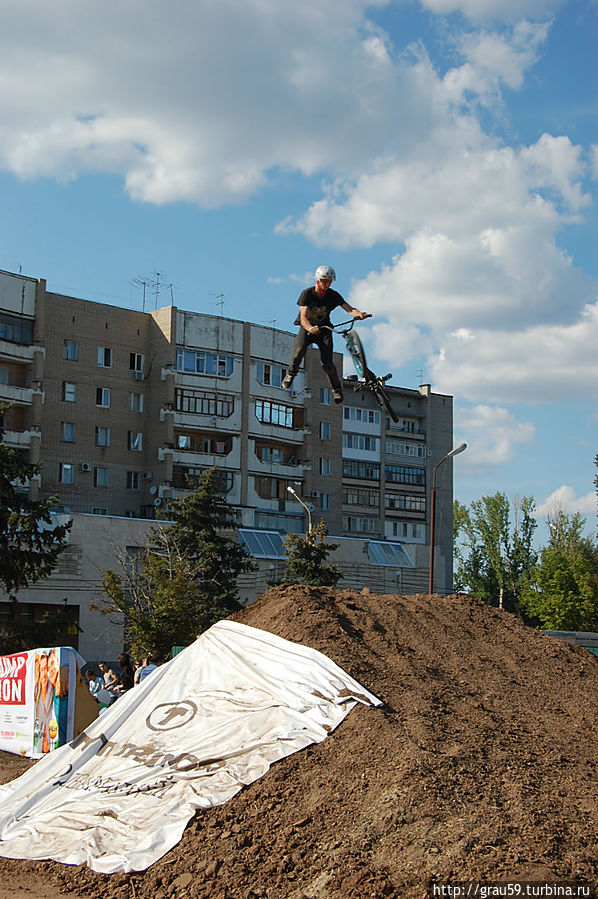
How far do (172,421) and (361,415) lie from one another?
20593mm

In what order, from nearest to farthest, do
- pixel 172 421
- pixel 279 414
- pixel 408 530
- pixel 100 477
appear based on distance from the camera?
pixel 100 477
pixel 172 421
pixel 279 414
pixel 408 530

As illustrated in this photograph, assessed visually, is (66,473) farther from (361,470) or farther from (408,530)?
(408,530)

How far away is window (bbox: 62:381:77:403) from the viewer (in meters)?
53.2

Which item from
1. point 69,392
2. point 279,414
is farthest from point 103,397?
point 279,414

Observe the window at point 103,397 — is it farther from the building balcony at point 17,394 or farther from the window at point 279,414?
the window at point 279,414

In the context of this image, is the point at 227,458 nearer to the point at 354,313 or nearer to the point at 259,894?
the point at 354,313

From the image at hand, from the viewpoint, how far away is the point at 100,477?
54219mm

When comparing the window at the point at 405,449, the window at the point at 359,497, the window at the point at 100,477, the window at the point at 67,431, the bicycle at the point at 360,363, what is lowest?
the bicycle at the point at 360,363

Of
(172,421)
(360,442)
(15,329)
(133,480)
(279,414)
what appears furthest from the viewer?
(360,442)

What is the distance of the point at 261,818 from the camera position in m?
9.70

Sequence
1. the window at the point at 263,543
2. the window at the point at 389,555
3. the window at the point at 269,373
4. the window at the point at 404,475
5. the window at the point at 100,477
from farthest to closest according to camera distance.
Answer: the window at the point at 404,475
the window at the point at 269,373
the window at the point at 389,555
the window at the point at 100,477
the window at the point at 263,543

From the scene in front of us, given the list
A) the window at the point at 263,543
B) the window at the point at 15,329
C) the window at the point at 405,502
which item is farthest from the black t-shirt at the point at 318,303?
the window at the point at 405,502

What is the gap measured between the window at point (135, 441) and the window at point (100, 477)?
2319mm

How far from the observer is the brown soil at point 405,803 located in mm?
8320
